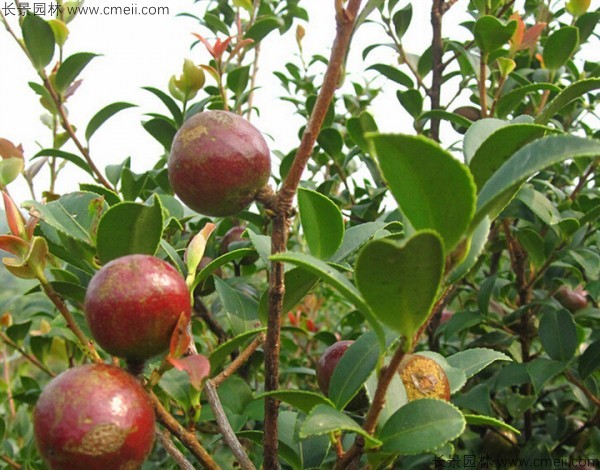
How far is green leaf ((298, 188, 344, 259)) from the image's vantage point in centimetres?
91

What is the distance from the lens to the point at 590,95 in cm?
218

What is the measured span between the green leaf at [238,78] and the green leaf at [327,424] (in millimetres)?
1277

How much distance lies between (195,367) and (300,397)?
202 mm

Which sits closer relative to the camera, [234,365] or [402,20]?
[234,365]

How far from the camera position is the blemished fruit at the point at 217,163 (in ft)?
2.63

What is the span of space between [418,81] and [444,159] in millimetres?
1498

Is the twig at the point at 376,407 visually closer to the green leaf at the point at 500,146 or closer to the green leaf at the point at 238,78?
the green leaf at the point at 500,146

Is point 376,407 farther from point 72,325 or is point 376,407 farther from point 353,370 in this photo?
point 72,325

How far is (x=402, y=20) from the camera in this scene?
80.7 inches

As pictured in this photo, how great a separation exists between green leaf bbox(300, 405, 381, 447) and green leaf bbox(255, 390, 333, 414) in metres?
0.08

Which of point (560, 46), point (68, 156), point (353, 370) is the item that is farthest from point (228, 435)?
point (560, 46)

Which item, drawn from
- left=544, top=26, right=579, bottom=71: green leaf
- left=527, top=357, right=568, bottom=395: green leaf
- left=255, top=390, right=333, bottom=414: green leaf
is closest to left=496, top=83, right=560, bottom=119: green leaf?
left=544, top=26, right=579, bottom=71: green leaf

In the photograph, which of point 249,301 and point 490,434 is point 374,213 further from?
point 249,301

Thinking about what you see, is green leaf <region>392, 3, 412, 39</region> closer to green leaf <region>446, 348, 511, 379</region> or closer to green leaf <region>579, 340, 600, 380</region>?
green leaf <region>579, 340, 600, 380</region>
